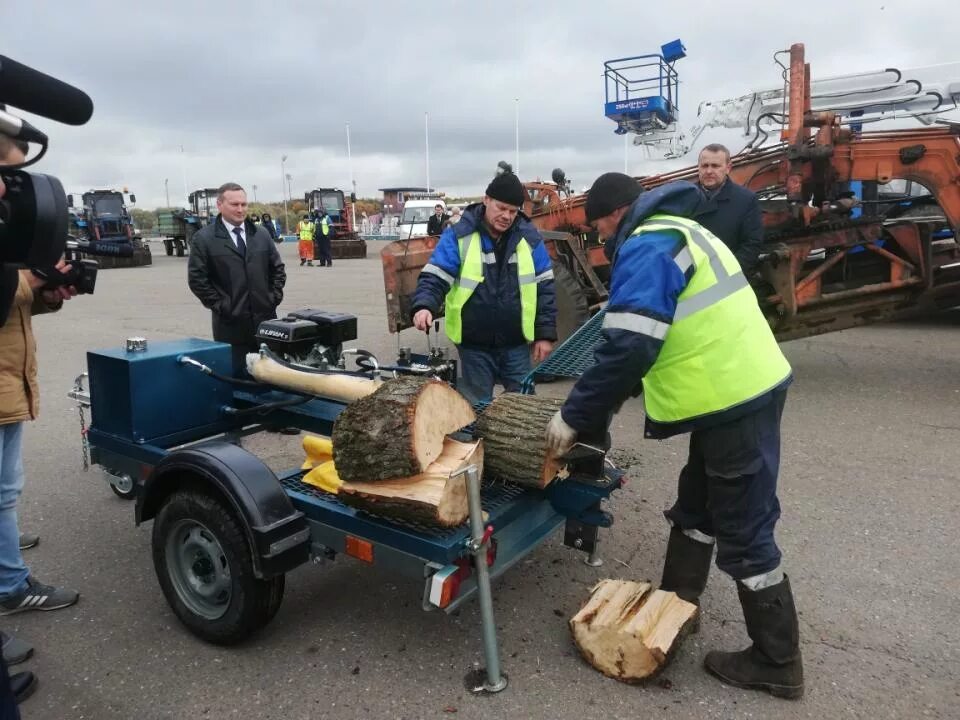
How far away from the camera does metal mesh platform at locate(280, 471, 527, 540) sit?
253 cm

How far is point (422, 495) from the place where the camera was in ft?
8.02

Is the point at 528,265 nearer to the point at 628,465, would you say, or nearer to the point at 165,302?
the point at 628,465

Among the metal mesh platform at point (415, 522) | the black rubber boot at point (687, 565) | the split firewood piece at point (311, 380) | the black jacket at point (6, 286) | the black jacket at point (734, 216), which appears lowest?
the black rubber boot at point (687, 565)

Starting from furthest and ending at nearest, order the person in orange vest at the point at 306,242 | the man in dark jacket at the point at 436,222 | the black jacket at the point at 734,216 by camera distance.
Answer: the person in orange vest at the point at 306,242 → the man in dark jacket at the point at 436,222 → the black jacket at the point at 734,216

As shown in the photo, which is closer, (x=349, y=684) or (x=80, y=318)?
(x=349, y=684)

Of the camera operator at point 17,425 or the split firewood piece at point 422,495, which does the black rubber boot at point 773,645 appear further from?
the camera operator at point 17,425

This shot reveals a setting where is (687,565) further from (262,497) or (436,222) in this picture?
(436,222)

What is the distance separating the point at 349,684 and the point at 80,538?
2.11m

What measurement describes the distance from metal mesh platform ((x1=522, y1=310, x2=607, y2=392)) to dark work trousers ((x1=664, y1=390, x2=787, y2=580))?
3.00ft

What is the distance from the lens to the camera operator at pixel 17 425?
9.42ft

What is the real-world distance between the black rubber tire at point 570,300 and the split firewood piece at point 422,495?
4567 mm

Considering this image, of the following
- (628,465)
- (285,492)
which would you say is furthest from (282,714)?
(628,465)

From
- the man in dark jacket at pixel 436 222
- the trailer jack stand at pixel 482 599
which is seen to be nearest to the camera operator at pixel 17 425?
the trailer jack stand at pixel 482 599

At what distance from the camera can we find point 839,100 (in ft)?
36.0
